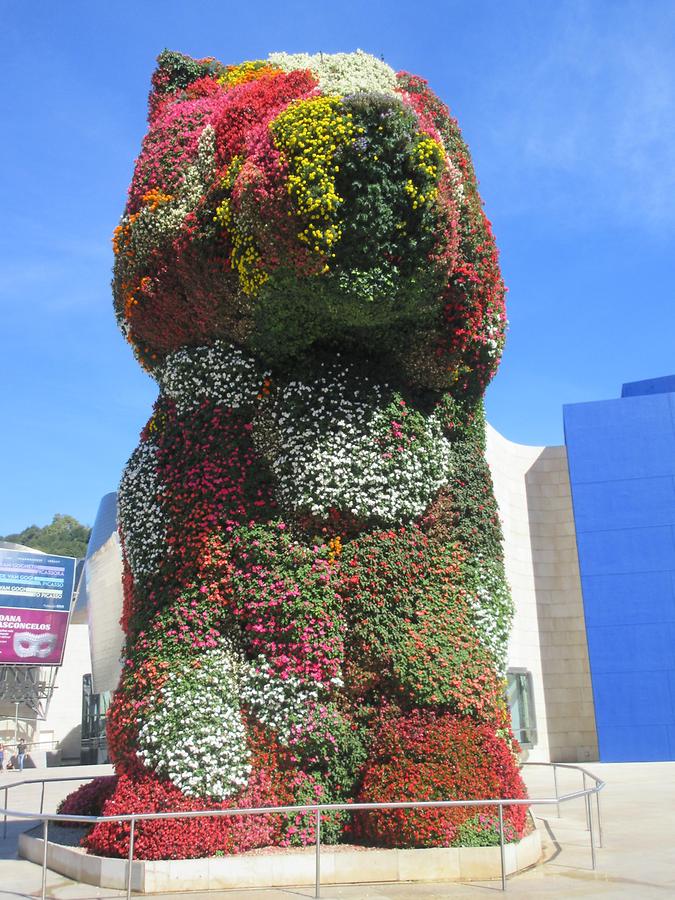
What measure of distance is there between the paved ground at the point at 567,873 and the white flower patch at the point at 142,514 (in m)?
3.41

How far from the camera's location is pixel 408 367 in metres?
9.81

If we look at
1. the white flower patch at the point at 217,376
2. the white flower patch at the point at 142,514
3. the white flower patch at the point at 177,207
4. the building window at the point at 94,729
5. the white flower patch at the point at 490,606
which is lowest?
the building window at the point at 94,729

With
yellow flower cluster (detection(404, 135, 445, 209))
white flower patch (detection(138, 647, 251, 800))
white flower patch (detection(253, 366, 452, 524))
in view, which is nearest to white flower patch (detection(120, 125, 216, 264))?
white flower patch (detection(253, 366, 452, 524))

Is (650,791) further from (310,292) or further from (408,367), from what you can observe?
(310,292)

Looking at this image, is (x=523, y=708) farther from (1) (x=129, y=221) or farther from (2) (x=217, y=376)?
(1) (x=129, y=221)

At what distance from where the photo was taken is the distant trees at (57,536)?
354ft

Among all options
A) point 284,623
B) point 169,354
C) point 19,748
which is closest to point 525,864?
point 284,623

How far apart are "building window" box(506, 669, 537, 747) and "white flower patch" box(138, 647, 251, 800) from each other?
71.8ft

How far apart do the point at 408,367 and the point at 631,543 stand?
781 inches

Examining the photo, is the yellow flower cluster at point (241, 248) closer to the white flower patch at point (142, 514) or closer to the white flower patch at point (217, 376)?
the white flower patch at point (217, 376)

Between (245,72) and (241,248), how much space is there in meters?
3.47

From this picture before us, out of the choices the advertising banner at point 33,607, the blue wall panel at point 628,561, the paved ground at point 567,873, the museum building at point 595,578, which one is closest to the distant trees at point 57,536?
the advertising banner at point 33,607

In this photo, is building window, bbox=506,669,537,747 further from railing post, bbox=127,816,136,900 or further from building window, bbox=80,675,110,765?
railing post, bbox=127,816,136,900

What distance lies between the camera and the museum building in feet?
85.9
